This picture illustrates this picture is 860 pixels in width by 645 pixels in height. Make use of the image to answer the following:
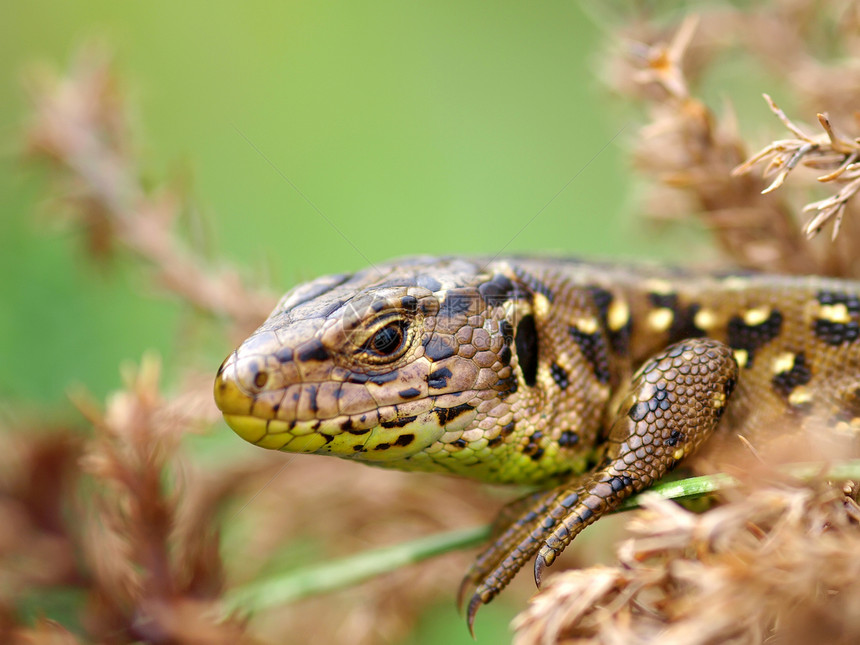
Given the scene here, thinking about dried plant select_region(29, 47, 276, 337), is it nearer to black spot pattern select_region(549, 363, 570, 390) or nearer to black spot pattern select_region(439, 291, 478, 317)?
black spot pattern select_region(439, 291, 478, 317)

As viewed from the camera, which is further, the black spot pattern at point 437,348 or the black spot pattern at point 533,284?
the black spot pattern at point 533,284

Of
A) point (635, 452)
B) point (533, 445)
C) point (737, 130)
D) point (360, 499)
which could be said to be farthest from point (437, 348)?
point (737, 130)

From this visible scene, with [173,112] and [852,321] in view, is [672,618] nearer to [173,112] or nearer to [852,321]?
[852,321]

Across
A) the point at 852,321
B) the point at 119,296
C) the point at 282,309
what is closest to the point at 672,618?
the point at 852,321

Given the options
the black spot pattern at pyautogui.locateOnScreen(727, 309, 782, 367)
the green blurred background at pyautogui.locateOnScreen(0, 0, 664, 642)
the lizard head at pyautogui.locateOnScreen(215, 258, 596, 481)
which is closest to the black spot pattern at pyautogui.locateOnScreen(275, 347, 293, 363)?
the lizard head at pyautogui.locateOnScreen(215, 258, 596, 481)

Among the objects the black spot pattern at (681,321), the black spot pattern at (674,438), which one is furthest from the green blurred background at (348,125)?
the black spot pattern at (674,438)

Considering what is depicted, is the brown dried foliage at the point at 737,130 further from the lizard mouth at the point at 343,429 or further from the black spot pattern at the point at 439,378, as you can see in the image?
the lizard mouth at the point at 343,429
